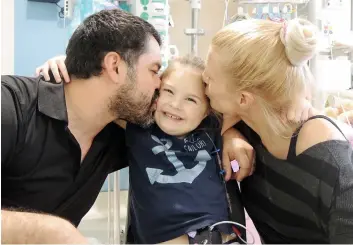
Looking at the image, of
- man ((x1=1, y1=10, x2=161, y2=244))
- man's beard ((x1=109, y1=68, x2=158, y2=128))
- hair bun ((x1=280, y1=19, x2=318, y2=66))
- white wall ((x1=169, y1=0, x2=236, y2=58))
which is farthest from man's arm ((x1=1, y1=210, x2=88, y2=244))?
white wall ((x1=169, y1=0, x2=236, y2=58))

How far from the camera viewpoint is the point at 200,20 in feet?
10.0

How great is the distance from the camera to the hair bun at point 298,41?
1097mm

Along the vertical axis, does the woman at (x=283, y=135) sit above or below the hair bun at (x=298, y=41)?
below

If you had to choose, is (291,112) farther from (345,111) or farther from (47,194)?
(47,194)

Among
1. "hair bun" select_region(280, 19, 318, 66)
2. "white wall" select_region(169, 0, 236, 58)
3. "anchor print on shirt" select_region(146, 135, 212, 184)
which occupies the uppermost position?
"white wall" select_region(169, 0, 236, 58)

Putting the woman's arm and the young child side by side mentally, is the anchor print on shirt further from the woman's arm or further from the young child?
the woman's arm

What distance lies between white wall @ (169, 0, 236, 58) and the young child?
1639mm

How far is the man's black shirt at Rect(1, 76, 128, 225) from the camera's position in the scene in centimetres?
116

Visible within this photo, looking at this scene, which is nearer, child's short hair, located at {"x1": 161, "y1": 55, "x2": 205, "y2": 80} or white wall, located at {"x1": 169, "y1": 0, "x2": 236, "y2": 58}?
child's short hair, located at {"x1": 161, "y1": 55, "x2": 205, "y2": 80}

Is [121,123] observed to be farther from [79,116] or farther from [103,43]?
[103,43]

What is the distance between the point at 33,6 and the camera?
267cm

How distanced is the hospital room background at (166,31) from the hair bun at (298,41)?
747mm

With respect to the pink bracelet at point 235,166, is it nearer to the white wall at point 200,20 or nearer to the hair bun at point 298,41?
the hair bun at point 298,41

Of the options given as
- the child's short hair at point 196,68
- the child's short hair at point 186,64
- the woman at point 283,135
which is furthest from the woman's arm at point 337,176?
the child's short hair at point 186,64
